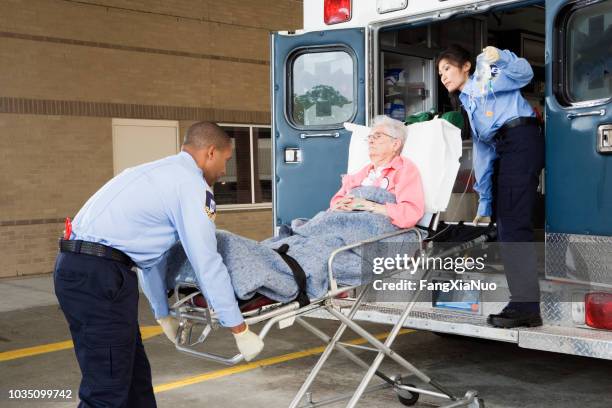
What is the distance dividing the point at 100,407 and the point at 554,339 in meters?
2.36

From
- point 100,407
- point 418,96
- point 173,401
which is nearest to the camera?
point 100,407

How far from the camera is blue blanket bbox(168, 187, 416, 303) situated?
3.43m

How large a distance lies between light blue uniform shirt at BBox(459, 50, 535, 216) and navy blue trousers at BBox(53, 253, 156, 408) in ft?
7.89

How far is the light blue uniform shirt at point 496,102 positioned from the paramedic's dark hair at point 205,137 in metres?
1.85

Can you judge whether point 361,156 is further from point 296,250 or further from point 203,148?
point 203,148

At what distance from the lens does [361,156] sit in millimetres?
5219

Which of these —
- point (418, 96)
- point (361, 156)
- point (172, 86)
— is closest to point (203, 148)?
point (361, 156)

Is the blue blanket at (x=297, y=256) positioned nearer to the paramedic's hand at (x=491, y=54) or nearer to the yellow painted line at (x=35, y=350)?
the paramedic's hand at (x=491, y=54)

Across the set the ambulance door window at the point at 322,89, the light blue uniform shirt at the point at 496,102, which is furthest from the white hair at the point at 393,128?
the ambulance door window at the point at 322,89

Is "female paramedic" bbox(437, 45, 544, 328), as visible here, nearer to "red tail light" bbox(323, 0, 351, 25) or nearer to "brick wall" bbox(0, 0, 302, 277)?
"red tail light" bbox(323, 0, 351, 25)

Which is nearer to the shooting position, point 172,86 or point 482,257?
point 482,257

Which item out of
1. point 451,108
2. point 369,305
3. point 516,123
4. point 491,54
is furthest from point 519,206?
point 451,108

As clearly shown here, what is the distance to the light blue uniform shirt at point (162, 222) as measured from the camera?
3240mm

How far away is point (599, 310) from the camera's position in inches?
165
